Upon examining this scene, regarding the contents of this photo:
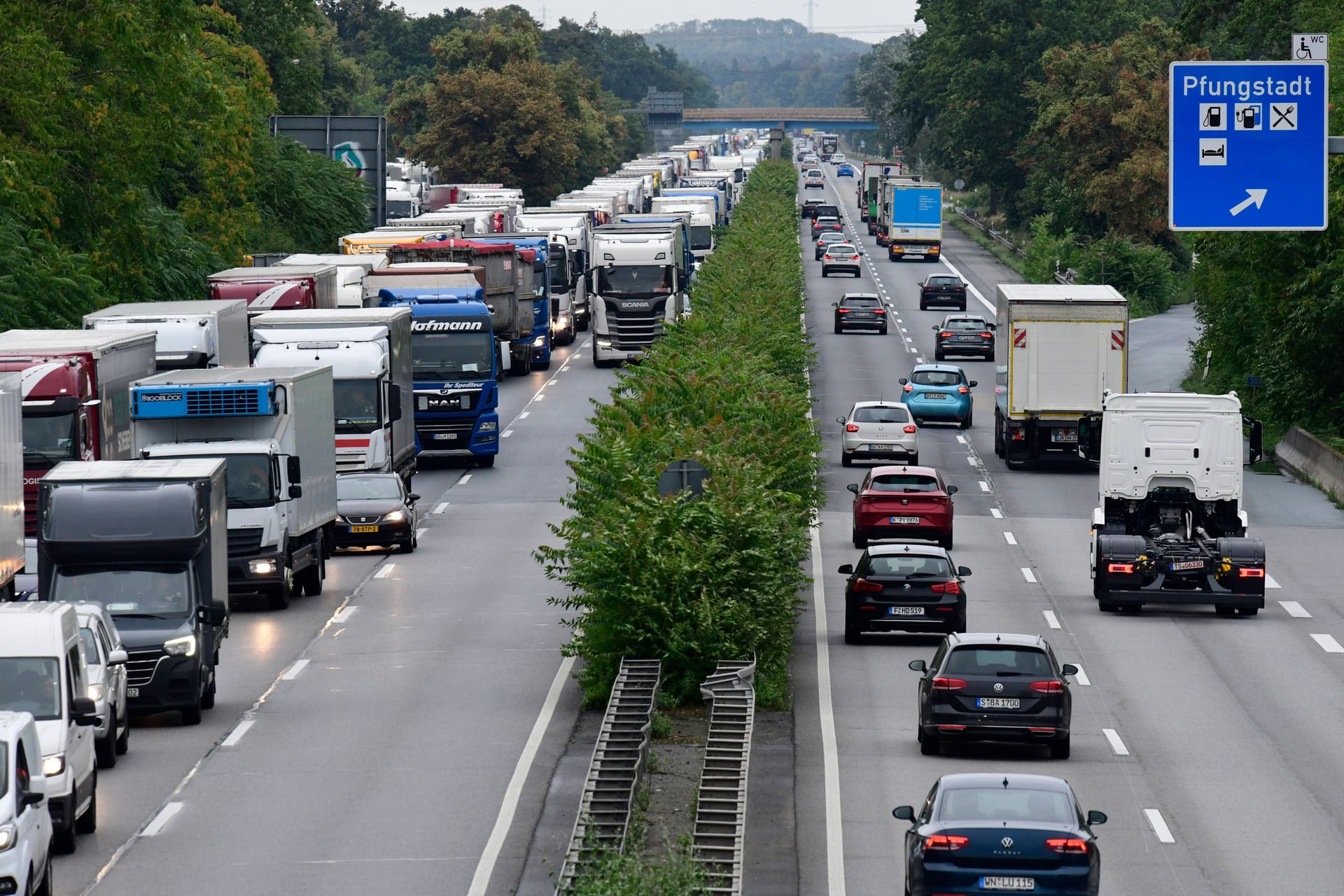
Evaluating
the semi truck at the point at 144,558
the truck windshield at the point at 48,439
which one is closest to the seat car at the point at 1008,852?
the semi truck at the point at 144,558

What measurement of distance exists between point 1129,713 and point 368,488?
16.7 meters

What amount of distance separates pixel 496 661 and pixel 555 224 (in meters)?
51.8

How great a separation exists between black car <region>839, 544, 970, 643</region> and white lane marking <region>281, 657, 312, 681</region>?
6944 millimetres

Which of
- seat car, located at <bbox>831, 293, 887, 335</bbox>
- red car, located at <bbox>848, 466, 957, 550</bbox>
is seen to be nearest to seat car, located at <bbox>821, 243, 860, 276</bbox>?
seat car, located at <bbox>831, 293, 887, 335</bbox>

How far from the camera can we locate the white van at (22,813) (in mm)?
14586

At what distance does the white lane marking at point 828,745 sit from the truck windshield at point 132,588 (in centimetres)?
698

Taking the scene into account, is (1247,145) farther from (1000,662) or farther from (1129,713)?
(1129,713)

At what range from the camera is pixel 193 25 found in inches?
1877

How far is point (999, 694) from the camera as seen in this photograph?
21438mm

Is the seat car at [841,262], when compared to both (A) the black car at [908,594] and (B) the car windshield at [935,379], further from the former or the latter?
(A) the black car at [908,594]

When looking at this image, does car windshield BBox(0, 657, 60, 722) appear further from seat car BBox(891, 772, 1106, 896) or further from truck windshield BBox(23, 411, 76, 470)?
truck windshield BBox(23, 411, 76, 470)

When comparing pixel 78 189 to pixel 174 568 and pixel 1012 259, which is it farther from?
pixel 1012 259

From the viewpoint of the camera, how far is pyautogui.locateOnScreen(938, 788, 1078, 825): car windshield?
15078 mm

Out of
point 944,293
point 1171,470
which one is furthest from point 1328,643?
point 944,293
